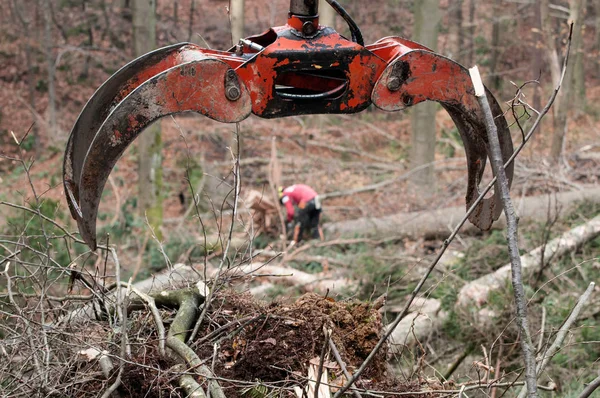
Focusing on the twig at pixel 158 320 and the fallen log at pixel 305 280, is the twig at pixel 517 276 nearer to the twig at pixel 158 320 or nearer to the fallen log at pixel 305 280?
the twig at pixel 158 320

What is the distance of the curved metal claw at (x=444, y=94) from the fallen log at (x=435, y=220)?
647 centimetres

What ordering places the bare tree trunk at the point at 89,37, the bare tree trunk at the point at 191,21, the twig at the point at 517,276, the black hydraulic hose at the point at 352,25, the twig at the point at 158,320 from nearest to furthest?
1. the twig at the point at 517,276
2. the black hydraulic hose at the point at 352,25
3. the twig at the point at 158,320
4. the bare tree trunk at the point at 89,37
5. the bare tree trunk at the point at 191,21

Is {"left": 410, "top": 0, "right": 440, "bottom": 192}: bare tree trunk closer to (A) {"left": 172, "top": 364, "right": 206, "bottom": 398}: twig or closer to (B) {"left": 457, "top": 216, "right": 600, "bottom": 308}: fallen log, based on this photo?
(B) {"left": 457, "top": 216, "right": 600, "bottom": 308}: fallen log

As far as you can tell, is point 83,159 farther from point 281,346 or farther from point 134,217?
point 134,217

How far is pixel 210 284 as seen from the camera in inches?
148

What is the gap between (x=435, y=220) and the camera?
424 inches

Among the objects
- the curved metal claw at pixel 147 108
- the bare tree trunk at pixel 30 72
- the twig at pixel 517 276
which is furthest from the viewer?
the bare tree trunk at pixel 30 72

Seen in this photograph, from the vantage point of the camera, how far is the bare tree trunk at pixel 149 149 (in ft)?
34.9

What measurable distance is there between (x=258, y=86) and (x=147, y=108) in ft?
1.43

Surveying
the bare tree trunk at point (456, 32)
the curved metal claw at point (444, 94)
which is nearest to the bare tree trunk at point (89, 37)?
the bare tree trunk at point (456, 32)

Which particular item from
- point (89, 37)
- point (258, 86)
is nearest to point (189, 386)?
point (258, 86)

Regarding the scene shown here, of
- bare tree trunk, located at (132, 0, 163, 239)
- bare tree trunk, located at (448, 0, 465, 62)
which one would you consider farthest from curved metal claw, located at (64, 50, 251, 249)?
bare tree trunk, located at (448, 0, 465, 62)

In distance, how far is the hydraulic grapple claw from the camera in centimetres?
269

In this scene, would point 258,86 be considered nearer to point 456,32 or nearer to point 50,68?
point 50,68
